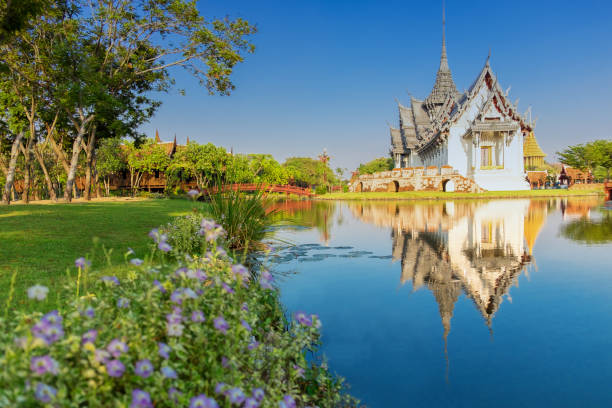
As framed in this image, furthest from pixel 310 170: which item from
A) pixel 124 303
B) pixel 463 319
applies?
pixel 124 303

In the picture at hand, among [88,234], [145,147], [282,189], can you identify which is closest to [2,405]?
[88,234]

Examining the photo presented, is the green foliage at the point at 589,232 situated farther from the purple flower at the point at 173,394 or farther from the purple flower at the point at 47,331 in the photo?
the purple flower at the point at 47,331

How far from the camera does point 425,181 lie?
40.4 metres

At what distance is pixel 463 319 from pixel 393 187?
39971 millimetres

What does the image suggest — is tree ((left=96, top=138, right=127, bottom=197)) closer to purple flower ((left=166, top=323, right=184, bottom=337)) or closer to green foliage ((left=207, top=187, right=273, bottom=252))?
green foliage ((left=207, top=187, right=273, bottom=252))

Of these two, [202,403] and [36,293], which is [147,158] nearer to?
[36,293]

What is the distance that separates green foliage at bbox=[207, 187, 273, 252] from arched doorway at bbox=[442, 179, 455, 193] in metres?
34.6

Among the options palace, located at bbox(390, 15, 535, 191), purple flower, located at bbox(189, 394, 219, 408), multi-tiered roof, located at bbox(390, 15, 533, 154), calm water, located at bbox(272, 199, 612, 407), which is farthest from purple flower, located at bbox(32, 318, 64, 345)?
multi-tiered roof, located at bbox(390, 15, 533, 154)

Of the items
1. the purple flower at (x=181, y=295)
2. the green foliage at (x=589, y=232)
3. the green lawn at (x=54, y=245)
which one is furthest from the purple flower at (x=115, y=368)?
the green foliage at (x=589, y=232)

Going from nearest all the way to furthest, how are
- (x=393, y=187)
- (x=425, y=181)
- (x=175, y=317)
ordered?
(x=175, y=317), (x=425, y=181), (x=393, y=187)

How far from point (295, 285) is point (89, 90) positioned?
16.9 meters

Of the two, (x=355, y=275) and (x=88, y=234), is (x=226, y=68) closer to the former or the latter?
(x=88, y=234)

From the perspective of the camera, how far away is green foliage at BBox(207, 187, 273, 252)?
25.8 feet

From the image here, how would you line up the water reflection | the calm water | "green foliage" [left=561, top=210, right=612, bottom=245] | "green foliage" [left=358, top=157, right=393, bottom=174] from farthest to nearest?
1. "green foliage" [left=358, top=157, right=393, bottom=174]
2. "green foliage" [left=561, top=210, right=612, bottom=245]
3. the water reflection
4. the calm water
